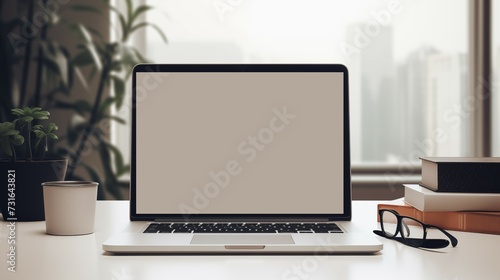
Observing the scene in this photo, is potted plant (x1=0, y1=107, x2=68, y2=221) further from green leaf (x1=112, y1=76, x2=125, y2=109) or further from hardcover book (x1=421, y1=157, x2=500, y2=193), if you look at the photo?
green leaf (x1=112, y1=76, x2=125, y2=109)

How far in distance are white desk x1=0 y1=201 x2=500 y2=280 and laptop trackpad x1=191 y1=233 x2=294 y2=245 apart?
3 centimetres

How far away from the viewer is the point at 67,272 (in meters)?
0.65

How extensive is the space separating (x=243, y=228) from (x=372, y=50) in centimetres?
206

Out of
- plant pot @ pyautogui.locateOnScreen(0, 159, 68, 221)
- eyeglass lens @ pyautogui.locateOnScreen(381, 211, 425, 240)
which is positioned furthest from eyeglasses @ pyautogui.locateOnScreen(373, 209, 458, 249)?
plant pot @ pyautogui.locateOnScreen(0, 159, 68, 221)

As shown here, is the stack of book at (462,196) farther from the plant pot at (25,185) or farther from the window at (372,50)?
the window at (372,50)

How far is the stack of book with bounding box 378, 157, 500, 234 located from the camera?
2.96 ft

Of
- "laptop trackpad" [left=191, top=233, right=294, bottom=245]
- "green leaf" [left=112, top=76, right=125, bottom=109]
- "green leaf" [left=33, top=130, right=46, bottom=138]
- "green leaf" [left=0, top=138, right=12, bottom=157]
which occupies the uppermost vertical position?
"green leaf" [left=112, top=76, right=125, bottom=109]

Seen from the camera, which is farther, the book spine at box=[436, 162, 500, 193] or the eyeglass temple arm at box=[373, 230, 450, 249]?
the book spine at box=[436, 162, 500, 193]

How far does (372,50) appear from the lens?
8.87 feet

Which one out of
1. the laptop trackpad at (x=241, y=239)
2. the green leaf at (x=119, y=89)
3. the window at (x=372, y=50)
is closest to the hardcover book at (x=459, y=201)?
the laptop trackpad at (x=241, y=239)

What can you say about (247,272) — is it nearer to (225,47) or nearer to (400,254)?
(400,254)

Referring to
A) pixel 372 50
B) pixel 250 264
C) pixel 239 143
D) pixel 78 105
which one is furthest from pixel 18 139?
pixel 372 50

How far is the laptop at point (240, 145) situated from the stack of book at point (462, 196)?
0.48 ft

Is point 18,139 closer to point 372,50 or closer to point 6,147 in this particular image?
point 6,147
